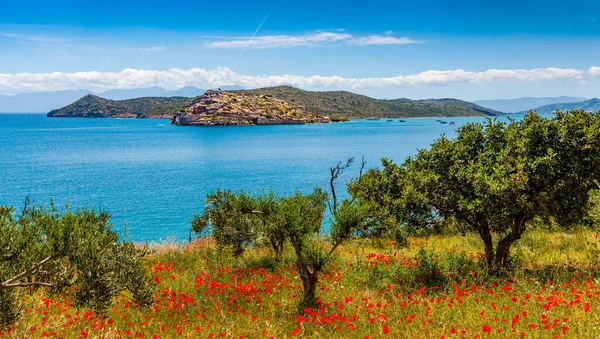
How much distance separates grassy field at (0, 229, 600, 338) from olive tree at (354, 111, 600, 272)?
2.37m

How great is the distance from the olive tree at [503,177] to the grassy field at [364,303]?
7.77 ft

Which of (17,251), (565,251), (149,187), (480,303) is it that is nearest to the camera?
(17,251)

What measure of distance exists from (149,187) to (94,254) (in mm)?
65633

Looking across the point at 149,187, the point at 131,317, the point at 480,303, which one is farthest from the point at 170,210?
the point at 480,303

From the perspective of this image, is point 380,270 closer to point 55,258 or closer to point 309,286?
point 309,286

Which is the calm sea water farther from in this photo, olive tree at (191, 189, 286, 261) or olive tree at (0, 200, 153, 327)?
olive tree at (0, 200, 153, 327)

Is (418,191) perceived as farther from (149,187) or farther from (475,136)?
(149,187)

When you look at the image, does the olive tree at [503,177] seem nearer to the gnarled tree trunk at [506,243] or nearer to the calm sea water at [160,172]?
the gnarled tree trunk at [506,243]

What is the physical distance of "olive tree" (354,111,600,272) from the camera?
14039mm

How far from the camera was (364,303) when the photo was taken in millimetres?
13984

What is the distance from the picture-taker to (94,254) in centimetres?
790

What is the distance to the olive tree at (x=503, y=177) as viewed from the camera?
14.0m

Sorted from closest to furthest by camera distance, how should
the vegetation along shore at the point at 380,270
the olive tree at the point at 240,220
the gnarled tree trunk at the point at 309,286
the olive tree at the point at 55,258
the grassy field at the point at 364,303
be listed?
the olive tree at the point at 55,258 → the vegetation along shore at the point at 380,270 → the grassy field at the point at 364,303 → the gnarled tree trunk at the point at 309,286 → the olive tree at the point at 240,220

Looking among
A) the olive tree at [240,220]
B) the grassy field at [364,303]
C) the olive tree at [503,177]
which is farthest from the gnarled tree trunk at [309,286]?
the olive tree at [503,177]
